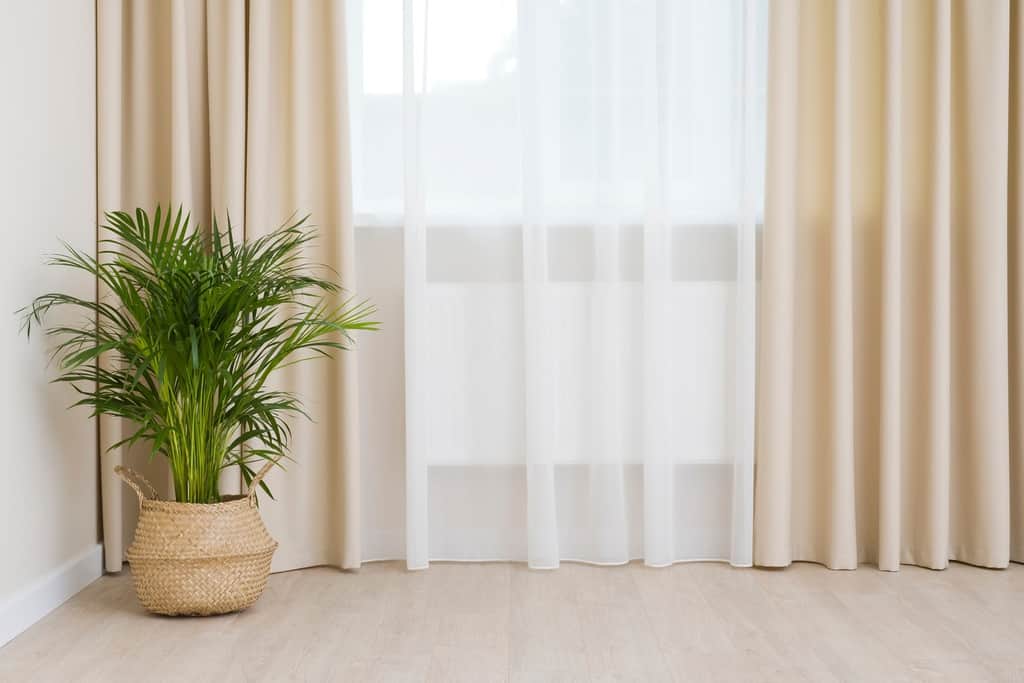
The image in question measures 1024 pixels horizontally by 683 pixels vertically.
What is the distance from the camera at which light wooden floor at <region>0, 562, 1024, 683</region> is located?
183 cm

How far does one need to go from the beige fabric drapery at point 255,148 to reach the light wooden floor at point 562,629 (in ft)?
0.63

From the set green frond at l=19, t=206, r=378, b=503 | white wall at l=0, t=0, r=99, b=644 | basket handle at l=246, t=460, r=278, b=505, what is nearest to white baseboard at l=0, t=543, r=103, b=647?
white wall at l=0, t=0, r=99, b=644

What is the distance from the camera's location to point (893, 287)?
2.54 meters

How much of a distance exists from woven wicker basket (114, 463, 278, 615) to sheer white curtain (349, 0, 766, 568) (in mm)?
544

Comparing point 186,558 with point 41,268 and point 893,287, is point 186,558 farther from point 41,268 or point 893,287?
point 893,287

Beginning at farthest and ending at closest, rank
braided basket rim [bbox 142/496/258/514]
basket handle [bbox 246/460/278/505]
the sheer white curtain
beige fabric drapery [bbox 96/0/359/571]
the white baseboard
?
the sheer white curtain < beige fabric drapery [bbox 96/0/359/571] < basket handle [bbox 246/460/278/505] < braided basket rim [bbox 142/496/258/514] < the white baseboard

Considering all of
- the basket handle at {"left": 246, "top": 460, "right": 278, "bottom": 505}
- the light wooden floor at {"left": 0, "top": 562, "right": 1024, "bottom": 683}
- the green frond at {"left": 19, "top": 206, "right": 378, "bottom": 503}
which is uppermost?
the green frond at {"left": 19, "top": 206, "right": 378, "bottom": 503}

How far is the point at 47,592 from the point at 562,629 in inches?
43.6

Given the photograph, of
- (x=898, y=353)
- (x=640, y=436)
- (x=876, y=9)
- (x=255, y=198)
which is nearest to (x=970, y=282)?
(x=898, y=353)

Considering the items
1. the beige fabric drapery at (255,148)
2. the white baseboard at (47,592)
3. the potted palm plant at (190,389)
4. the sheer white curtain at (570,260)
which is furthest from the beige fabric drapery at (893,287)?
the white baseboard at (47,592)

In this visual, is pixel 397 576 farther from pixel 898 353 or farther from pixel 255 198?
pixel 898 353

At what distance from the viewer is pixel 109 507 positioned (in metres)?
2.45

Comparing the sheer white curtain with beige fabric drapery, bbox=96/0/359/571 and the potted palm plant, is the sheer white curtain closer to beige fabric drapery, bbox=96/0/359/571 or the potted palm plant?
beige fabric drapery, bbox=96/0/359/571

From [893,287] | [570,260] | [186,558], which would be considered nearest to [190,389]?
[186,558]
